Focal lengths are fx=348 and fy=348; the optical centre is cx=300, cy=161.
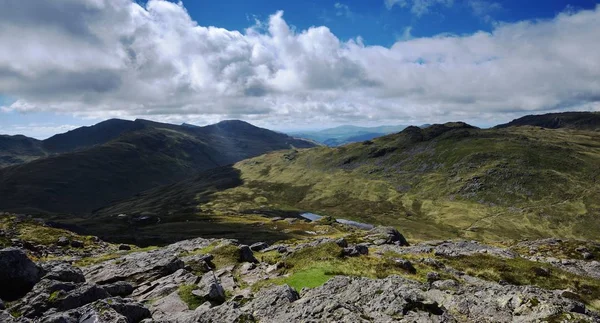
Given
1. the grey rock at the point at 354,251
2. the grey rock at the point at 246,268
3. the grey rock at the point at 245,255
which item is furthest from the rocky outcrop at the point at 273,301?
the grey rock at the point at 354,251

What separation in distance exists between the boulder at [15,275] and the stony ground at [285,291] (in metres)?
0.06

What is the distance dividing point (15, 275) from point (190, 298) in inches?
508

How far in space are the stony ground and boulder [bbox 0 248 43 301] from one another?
60 millimetres

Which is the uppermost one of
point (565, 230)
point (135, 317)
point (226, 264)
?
point (135, 317)

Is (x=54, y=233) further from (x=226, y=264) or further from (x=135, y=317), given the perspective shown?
(x=135, y=317)

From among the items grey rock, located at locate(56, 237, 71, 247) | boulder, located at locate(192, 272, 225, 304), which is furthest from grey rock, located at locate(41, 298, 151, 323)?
grey rock, located at locate(56, 237, 71, 247)

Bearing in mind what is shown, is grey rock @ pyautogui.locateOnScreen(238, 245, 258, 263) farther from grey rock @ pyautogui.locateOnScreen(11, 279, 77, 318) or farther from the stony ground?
grey rock @ pyautogui.locateOnScreen(11, 279, 77, 318)

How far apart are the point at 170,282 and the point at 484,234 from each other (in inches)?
7495

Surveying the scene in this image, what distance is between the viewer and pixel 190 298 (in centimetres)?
2658

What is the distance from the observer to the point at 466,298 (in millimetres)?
21375

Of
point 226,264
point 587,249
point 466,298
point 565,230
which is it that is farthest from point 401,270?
point 565,230

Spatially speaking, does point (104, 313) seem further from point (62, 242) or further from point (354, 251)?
point (62, 242)

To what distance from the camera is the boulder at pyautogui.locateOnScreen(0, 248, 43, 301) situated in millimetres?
25225

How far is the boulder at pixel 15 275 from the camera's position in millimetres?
25225
